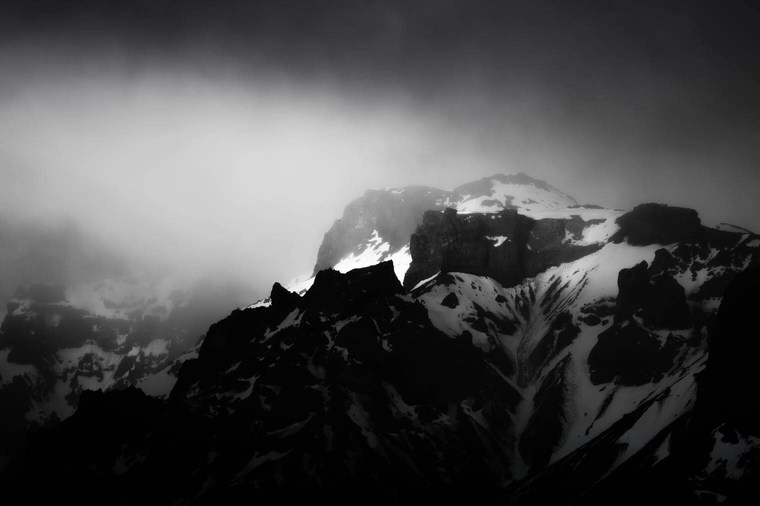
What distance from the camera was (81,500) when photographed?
138 metres

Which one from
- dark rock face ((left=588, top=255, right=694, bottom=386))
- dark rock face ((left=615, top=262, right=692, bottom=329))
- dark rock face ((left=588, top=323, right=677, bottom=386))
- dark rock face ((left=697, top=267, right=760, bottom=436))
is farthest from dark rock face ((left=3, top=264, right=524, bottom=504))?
dark rock face ((left=697, top=267, right=760, bottom=436))

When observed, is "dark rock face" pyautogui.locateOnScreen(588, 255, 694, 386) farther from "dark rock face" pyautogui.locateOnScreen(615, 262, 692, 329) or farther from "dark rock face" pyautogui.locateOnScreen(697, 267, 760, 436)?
"dark rock face" pyautogui.locateOnScreen(697, 267, 760, 436)

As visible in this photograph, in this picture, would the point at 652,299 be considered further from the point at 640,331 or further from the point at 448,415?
the point at 448,415

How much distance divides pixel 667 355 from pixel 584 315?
33630 mm

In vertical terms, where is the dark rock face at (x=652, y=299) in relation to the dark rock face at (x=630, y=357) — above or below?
above

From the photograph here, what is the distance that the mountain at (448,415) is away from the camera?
113 metres

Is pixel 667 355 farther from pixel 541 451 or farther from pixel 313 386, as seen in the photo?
pixel 313 386

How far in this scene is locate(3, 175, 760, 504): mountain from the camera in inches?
4461

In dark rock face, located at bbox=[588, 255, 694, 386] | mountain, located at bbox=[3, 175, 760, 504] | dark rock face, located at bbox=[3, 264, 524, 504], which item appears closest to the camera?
mountain, located at bbox=[3, 175, 760, 504]

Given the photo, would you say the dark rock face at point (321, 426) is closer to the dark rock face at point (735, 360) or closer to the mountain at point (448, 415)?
the mountain at point (448, 415)

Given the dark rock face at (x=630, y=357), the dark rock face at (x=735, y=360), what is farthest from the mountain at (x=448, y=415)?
the dark rock face at (x=630, y=357)

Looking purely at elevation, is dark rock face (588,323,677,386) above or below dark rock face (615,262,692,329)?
below

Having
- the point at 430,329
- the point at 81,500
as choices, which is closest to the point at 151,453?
the point at 81,500

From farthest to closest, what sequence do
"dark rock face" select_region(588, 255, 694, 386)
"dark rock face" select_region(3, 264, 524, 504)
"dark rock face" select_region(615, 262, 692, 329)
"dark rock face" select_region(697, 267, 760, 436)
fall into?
"dark rock face" select_region(615, 262, 692, 329) → "dark rock face" select_region(588, 255, 694, 386) → "dark rock face" select_region(3, 264, 524, 504) → "dark rock face" select_region(697, 267, 760, 436)
